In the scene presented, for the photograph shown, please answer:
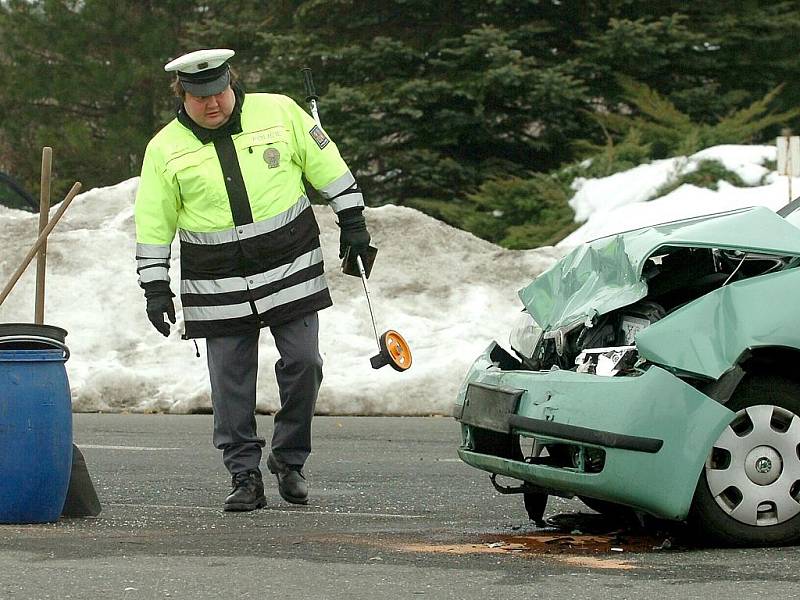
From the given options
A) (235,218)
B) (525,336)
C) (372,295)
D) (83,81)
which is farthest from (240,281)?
(83,81)

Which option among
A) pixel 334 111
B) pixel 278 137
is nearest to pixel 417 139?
pixel 334 111

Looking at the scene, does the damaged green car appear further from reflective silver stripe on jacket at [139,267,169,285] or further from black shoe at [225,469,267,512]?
reflective silver stripe on jacket at [139,267,169,285]

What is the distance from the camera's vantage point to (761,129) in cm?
2083

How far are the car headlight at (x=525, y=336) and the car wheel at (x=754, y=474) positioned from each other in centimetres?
93

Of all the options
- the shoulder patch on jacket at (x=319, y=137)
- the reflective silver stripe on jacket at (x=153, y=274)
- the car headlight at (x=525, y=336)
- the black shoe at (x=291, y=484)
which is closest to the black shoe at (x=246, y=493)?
the black shoe at (x=291, y=484)

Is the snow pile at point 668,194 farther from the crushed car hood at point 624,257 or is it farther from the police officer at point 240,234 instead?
the crushed car hood at point 624,257

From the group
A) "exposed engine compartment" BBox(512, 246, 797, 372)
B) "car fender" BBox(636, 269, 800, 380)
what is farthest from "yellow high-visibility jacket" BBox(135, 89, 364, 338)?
"car fender" BBox(636, 269, 800, 380)

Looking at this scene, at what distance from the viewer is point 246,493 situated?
6.75 m

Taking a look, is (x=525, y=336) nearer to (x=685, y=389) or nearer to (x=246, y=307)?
(x=685, y=389)

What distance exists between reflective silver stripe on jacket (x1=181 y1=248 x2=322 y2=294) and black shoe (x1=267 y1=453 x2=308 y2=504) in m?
0.79

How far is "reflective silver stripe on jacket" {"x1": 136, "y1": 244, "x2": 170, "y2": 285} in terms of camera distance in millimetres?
6805

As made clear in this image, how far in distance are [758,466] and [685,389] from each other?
0.36 meters

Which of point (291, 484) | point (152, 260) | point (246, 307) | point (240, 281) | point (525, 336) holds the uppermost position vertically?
point (152, 260)

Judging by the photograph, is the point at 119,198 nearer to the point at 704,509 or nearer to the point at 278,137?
the point at 278,137
